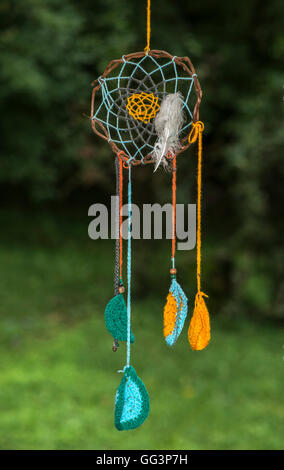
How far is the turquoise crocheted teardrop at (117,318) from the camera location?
1280 millimetres

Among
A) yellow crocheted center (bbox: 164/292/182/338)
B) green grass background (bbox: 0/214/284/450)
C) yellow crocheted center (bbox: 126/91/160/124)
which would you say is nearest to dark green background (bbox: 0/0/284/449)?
green grass background (bbox: 0/214/284/450)

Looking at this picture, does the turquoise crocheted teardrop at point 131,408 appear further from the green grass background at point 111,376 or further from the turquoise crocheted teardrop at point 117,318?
the green grass background at point 111,376

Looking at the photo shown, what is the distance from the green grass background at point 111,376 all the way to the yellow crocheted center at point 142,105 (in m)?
2.33

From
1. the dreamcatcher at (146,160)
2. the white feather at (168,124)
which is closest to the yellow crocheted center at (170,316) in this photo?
the dreamcatcher at (146,160)

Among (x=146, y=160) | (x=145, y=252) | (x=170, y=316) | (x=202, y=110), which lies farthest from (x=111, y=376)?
(x=202, y=110)

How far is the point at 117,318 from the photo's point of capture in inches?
50.7

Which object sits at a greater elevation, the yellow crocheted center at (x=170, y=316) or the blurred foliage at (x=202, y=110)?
the blurred foliage at (x=202, y=110)

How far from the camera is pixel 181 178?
5133 mm

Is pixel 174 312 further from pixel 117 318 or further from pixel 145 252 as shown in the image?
pixel 145 252

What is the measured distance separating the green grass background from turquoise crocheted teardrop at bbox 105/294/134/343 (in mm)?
2104

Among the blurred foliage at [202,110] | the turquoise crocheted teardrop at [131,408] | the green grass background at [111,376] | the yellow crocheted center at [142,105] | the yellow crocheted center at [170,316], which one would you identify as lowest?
the green grass background at [111,376]

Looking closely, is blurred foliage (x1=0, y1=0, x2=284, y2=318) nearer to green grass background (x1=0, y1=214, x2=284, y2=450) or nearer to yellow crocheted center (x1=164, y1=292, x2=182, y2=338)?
green grass background (x1=0, y1=214, x2=284, y2=450)

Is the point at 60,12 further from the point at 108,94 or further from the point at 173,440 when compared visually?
the point at 108,94

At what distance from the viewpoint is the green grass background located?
129 inches
